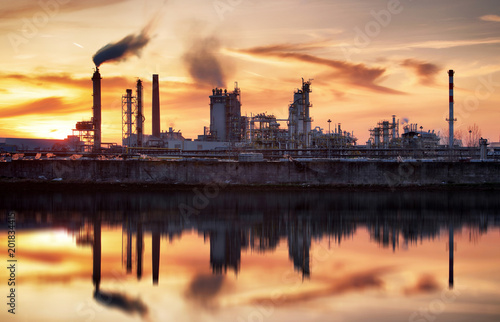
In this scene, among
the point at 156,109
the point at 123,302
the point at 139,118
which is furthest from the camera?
the point at 156,109

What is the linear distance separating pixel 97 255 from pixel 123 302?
16.5 feet

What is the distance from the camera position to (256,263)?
46.7 ft

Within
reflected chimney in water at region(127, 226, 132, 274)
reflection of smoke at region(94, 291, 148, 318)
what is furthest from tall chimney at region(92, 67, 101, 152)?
reflection of smoke at region(94, 291, 148, 318)

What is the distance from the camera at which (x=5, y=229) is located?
20094 mm

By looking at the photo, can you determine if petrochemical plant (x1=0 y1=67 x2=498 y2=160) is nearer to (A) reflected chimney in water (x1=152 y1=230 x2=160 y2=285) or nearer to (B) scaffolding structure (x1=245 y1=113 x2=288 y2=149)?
(B) scaffolding structure (x1=245 y1=113 x2=288 y2=149)

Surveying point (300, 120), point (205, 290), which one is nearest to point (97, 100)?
point (300, 120)

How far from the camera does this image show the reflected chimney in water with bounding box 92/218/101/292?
41.7 ft

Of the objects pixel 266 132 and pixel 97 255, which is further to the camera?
pixel 266 132

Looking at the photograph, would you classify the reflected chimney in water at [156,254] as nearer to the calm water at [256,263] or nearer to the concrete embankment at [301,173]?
the calm water at [256,263]

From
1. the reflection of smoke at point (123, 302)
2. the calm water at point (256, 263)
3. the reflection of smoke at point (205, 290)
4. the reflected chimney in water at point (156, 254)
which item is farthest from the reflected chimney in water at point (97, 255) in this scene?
the reflection of smoke at point (205, 290)

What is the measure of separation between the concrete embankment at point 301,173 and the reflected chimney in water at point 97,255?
16.7m

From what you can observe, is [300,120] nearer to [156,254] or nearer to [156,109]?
[156,109]

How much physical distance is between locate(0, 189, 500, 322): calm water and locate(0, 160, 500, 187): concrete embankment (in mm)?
11091

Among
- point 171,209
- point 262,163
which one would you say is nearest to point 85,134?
point 262,163
